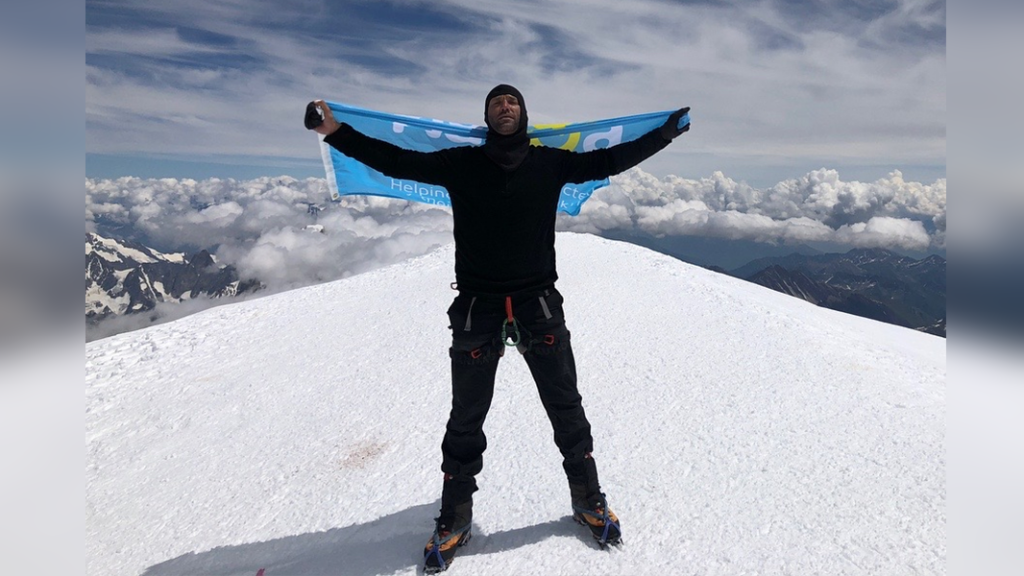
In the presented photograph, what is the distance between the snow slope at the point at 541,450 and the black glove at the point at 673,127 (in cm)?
317

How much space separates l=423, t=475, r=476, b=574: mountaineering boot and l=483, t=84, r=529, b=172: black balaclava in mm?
2547

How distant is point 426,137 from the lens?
5148 mm

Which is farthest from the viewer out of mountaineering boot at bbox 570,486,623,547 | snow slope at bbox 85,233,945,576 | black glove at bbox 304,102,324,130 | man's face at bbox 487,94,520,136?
snow slope at bbox 85,233,945,576

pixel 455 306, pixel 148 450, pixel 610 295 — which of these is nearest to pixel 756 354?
pixel 610 295

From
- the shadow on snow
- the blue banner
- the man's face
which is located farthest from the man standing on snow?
the blue banner

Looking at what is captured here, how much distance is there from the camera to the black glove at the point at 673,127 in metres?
4.31

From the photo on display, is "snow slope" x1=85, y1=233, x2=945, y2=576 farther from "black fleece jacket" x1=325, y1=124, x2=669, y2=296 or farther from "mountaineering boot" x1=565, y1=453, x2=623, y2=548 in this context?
"black fleece jacket" x1=325, y1=124, x2=669, y2=296

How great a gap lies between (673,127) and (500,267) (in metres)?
1.78

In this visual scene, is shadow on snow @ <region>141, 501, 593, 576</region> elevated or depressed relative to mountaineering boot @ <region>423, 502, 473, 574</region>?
depressed

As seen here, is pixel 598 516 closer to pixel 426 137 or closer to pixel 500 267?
pixel 500 267

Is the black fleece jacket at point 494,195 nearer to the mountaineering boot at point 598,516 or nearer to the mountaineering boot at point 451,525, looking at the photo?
the mountaineering boot at point 451,525

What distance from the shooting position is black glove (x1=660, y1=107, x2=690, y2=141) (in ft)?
14.1

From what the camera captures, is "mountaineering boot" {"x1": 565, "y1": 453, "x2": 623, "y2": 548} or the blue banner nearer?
"mountaineering boot" {"x1": 565, "y1": 453, "x2": 623, "y2": 548}

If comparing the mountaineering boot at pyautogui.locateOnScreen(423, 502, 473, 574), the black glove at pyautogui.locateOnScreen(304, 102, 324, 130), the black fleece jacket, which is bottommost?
the mountaineering boot at pyautogui.locateOnScreen(423, 502, 473, 574)
